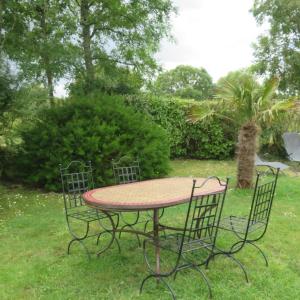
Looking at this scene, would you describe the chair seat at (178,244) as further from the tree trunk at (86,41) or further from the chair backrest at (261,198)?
the tree trunk at (86,41)

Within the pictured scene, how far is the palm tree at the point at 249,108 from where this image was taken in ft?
22.9

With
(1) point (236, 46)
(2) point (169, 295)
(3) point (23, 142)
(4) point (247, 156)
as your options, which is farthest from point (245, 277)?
(1) point (236, 46)

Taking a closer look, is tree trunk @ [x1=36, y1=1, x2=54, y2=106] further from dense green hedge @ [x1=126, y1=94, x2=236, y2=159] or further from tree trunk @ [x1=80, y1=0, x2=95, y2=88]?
dense green hedge @ [x1=126, y1=94, x2=236, y2=159]

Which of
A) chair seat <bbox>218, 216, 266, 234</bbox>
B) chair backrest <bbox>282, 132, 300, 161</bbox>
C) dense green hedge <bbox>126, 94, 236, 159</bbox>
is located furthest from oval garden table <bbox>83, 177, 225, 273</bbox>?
dense green hedge <bbox>126, 94, 236, 159</bbox>

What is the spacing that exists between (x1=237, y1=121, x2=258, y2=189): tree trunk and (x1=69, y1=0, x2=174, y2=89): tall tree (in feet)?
13.6

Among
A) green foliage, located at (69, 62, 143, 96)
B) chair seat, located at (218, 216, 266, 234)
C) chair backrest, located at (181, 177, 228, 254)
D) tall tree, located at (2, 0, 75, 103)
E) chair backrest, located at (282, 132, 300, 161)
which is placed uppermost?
tall tree, located at (2, 0, 75, 103)

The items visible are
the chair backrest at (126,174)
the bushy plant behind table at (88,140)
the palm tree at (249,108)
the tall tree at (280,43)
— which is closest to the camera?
the chair backrest at (126,174)

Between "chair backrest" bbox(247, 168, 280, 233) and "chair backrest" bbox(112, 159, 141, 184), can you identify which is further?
"chair backrest" bbox(112, 159, 141, 184)

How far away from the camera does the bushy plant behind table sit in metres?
7.45

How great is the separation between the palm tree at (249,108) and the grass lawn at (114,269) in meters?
1.67

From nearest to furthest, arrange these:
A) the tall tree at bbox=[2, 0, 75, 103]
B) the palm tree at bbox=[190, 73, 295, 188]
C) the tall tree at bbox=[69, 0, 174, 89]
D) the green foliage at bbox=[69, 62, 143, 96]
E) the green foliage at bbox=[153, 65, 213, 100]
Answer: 1. the palm tree at bbox=[190, 73, 295, 188]
2. the tall tree at bbox=[2, 0, 75, 103]
3. the tall tree at bbox=[69, 0, 174, 89]
4. the green foliage at bbox=[69, 62, 143, 96]
5. the green foliage at bbox=[153, 65, 213, 100]

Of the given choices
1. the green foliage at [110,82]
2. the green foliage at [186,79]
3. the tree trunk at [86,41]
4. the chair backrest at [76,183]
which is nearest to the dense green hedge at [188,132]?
the green foliage at [110,82]

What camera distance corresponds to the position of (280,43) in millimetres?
21109

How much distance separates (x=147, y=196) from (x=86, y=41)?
7.92m
